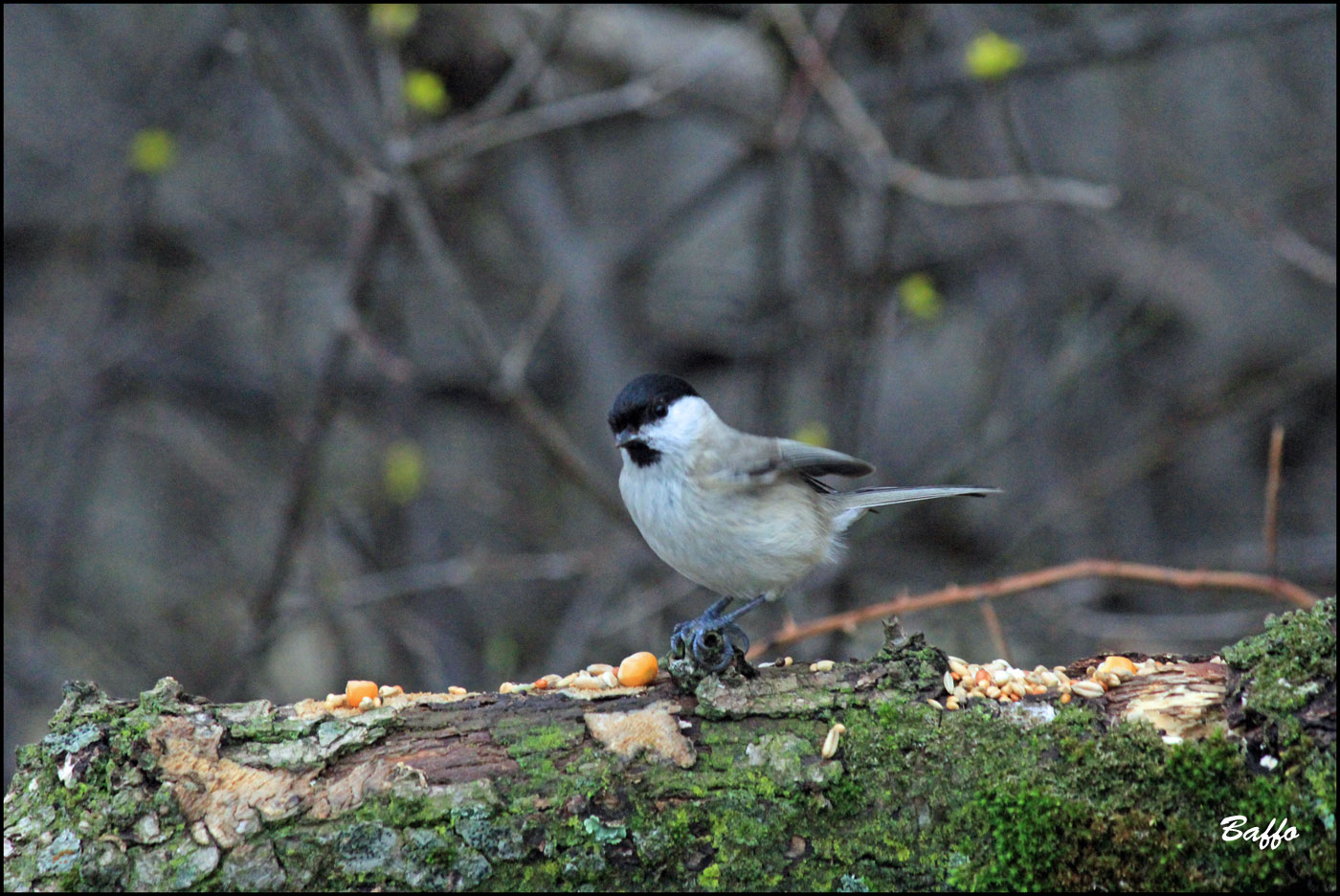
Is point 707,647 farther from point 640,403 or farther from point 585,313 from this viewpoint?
point 585,313

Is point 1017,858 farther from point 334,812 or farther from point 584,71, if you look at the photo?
point 584,71

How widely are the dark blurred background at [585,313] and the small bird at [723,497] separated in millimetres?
1409

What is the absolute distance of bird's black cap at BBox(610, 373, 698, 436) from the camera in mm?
2617

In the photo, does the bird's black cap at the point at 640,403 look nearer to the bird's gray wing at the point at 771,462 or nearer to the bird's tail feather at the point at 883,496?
the bird's gray wing at the point at 771,462

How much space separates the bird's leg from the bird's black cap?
50 centimetres

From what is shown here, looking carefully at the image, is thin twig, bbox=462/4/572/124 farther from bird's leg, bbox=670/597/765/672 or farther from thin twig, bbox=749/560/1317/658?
thin twig, bbox=749/560/1317/658

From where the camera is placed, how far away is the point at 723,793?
1761 mm

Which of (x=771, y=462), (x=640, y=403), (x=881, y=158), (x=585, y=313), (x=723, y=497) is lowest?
(x=723, y=497)

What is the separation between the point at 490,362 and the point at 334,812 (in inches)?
96.9

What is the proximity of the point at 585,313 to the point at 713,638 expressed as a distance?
10.2 ft

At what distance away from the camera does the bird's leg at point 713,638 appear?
1962 millimetres

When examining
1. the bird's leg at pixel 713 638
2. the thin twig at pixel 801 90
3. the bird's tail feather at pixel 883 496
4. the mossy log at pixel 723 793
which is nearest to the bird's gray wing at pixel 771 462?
the bird's tail feather at pixel 883 496

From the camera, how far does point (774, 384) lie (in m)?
4.80

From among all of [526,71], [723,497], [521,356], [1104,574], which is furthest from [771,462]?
[526,71]
